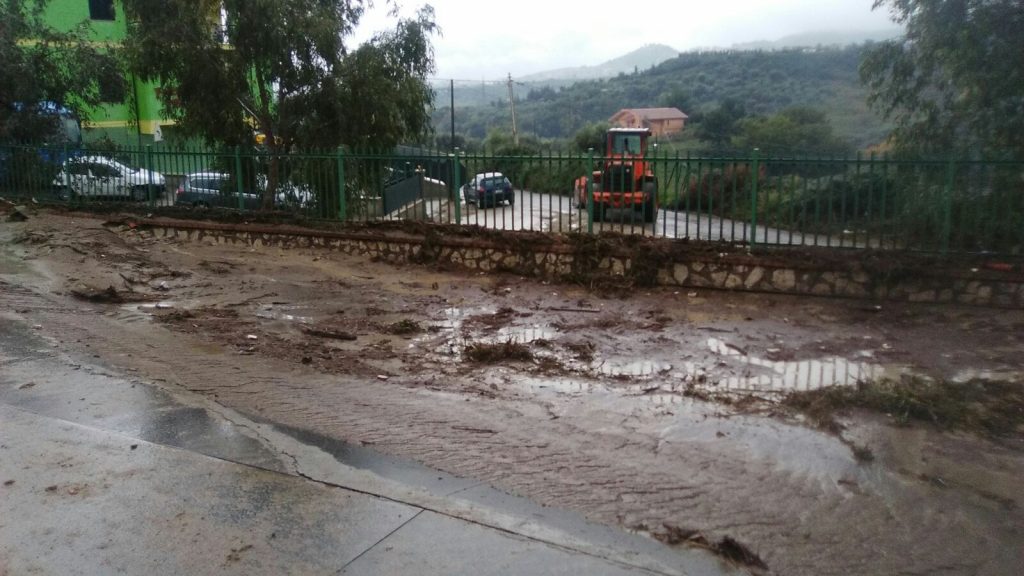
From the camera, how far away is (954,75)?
460 inches

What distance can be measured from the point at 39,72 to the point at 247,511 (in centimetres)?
1752

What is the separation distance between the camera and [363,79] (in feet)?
49.2

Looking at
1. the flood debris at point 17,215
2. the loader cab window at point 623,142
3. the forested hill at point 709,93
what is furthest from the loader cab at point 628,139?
the flood debris at point 17,215

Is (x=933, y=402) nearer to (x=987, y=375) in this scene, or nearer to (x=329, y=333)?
(x=987, y=375)

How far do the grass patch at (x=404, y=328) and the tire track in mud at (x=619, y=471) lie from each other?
1.64m

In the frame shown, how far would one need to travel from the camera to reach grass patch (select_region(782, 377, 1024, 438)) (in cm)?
571

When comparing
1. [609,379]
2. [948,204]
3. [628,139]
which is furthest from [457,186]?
[628,139]

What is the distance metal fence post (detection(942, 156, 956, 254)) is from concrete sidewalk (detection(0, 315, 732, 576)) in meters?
7.03

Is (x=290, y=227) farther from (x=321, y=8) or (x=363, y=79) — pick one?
(x=321, y=8)

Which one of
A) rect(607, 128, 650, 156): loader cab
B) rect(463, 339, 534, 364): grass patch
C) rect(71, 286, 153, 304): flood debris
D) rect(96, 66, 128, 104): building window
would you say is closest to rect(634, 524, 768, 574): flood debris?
rect(463, 339, 534, 364): grass patch

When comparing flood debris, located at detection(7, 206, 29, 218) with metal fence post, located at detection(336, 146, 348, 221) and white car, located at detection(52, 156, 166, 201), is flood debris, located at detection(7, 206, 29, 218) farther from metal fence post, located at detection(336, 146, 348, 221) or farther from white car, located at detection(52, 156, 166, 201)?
metal fence post, located at detection(336, 146, 348, 221)

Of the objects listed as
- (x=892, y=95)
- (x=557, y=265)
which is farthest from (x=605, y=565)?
(x=892, y=95)

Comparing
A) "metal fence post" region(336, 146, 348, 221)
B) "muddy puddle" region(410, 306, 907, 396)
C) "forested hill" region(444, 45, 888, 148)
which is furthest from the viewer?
"forested hill" region(444, 45, 888, 148)

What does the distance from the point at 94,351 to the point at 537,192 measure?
6814 mm
